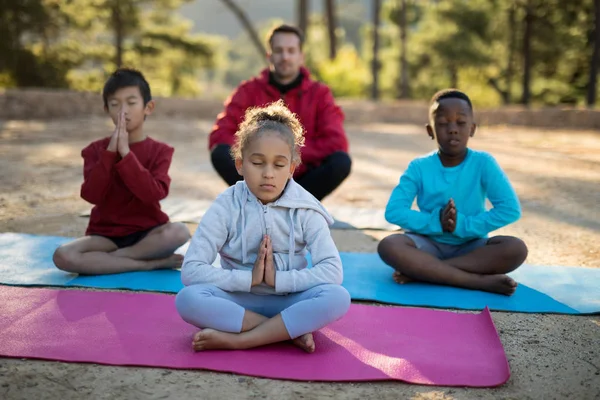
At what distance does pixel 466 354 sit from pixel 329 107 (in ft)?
8.92

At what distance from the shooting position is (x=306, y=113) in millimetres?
4703

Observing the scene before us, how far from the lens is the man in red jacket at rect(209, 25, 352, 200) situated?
453 centimetres

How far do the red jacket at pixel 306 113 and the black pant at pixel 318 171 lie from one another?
0.26 ft

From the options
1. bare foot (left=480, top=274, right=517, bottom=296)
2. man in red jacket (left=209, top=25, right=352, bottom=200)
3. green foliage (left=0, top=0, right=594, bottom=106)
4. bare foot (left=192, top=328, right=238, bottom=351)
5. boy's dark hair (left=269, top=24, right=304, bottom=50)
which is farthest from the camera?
green foliage (left=0, top=0, right=594, bottom=106)

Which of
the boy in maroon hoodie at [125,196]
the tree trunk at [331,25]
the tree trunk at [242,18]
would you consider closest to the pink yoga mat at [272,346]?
the boy in maroon hoodie at [125,196]

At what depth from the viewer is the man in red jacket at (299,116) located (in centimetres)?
453

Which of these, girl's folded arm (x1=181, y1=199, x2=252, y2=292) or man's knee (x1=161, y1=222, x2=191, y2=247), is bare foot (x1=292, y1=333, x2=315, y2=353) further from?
man's knee (x1=161, y1=222, x2=191, y2=247)

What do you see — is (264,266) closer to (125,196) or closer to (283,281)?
(283,281)

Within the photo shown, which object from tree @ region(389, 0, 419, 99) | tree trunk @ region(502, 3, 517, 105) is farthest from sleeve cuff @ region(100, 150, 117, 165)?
tree trunk @ region(502, 3, 517, 105)

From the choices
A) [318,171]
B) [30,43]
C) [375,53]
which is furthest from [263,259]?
[375,53]

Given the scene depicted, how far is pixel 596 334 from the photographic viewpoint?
8.55 feet

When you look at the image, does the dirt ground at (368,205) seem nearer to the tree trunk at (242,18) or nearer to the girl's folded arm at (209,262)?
the girl's folded arm at (209,262)

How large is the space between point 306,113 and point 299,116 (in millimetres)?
55

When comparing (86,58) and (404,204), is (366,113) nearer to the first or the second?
(86,58)
